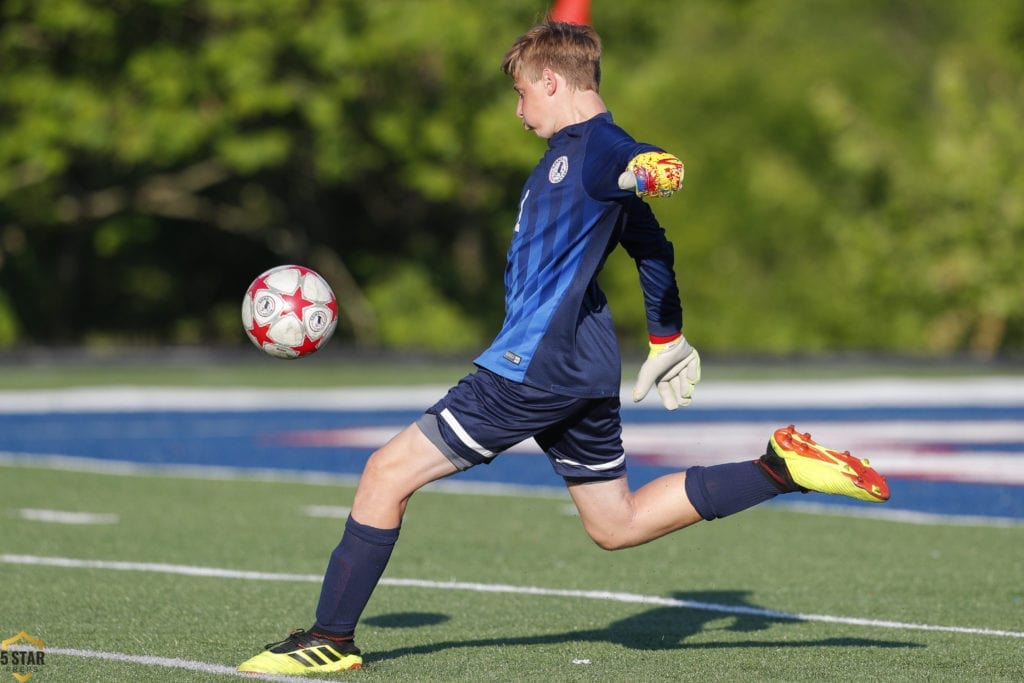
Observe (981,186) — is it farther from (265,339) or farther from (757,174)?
(265,339)

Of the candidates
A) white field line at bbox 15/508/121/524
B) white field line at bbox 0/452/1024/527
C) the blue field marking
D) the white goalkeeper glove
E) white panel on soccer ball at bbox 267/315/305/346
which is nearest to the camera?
the white goalkeeper glove

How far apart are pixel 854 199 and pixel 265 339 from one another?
33.0 m

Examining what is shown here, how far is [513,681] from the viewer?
5.34 m

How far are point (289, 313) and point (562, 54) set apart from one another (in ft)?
4.65

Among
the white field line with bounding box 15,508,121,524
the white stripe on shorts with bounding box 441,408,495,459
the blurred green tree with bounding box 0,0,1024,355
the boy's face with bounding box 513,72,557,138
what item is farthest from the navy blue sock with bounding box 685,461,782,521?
the blurred green tree with bounding box 0,0,1024,355

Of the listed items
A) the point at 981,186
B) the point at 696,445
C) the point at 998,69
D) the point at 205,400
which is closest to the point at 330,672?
the point at 696,445

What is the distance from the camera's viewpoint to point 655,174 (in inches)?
187

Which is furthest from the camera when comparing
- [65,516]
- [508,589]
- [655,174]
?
[65,516]

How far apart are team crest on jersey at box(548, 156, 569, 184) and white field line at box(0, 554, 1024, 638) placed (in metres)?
2.41

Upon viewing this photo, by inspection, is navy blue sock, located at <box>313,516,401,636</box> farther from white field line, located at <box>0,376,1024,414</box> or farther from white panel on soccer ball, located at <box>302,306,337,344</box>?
white field line, located at <box>0,376,1024,414</box>

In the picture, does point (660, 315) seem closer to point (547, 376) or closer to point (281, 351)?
point (547, 376)

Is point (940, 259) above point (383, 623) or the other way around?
above

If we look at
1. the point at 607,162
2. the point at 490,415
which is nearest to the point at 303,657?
the point at 490,415

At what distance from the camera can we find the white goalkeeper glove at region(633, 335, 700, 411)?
5.66 meters
